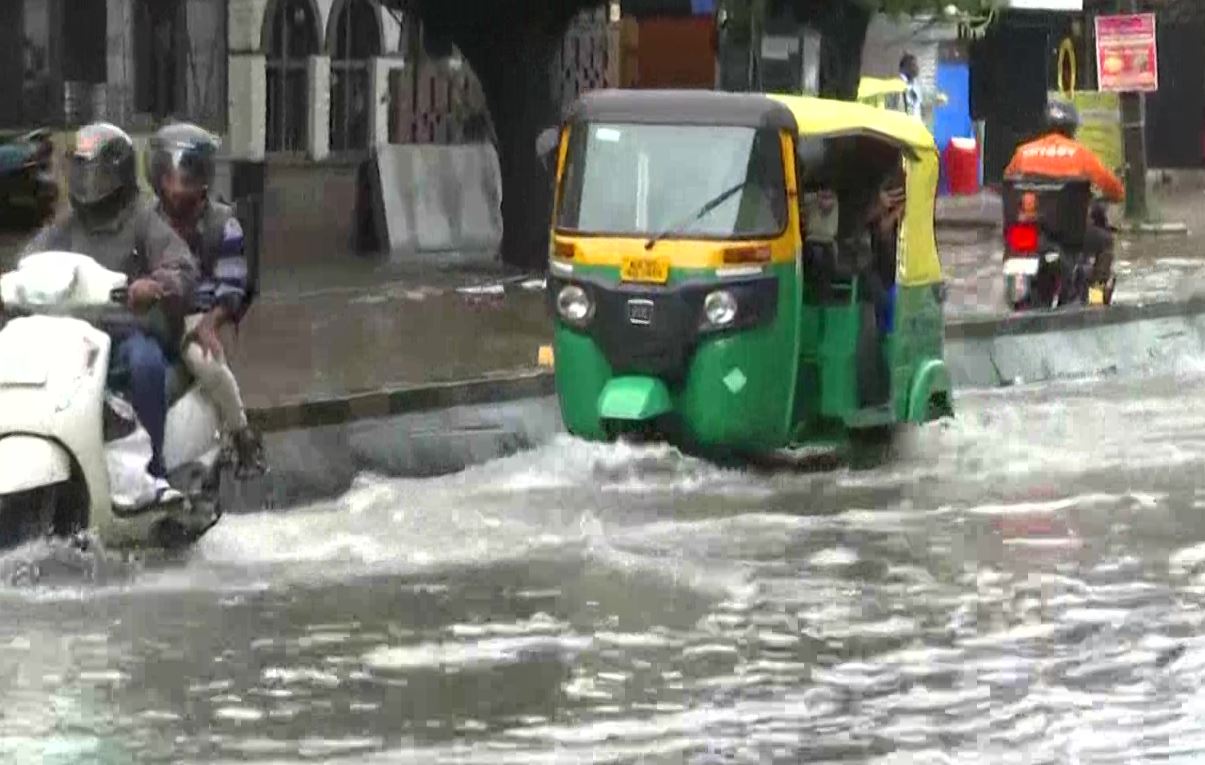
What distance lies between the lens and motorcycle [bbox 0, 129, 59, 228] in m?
24.0

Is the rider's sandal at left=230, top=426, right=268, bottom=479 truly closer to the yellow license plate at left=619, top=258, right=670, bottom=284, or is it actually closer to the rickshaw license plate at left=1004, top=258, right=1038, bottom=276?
the yellow license plate at left=619, top=258, right=670, bottom=284

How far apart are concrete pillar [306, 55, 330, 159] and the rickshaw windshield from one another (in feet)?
51.4

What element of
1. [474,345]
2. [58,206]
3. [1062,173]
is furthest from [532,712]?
[58,206]

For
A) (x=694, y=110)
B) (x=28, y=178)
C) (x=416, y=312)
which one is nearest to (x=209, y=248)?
(x=694, y=110)

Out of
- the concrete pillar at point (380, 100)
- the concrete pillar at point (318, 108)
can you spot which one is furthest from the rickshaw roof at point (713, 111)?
the concrete pillar at point (380, 100)

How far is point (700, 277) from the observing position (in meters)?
13.8

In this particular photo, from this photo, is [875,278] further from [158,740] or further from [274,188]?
[274,188]

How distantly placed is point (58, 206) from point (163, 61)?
4.07m

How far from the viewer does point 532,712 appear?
28.3 feet

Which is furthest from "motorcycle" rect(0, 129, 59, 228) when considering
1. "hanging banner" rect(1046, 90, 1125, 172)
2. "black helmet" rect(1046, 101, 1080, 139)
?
"hanging banner" rect(1046, 90, 1125, 172)

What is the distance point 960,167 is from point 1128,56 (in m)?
9.43

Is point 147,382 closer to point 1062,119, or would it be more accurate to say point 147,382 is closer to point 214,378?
point 214,378

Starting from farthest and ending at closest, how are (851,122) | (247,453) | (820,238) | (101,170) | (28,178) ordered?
(28,178) → (851,122) → (820,238) → (247,453) → (101,170)

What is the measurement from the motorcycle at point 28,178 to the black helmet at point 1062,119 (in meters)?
8.34
